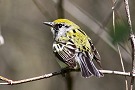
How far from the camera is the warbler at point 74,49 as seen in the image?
322 cm

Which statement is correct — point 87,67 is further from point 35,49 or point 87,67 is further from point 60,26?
point 35,49

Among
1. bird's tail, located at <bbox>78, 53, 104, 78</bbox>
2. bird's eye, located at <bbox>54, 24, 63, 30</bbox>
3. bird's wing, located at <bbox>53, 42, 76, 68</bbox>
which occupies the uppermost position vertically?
bird's eye, located at <bbox>54, 24, 63, 30</bbox>

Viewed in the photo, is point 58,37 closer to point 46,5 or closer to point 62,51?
point 62,51

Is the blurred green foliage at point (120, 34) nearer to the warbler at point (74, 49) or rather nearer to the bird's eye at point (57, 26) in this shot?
the warbler at point (74, 49)

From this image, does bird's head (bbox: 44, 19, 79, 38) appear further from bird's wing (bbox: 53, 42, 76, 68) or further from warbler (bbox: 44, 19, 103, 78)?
bird's wing (bbox: 53, 42, 76, 68)

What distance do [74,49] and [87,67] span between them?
1.15ft

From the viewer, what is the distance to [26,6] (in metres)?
6.95

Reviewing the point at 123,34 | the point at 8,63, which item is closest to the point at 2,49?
the point at 8,63

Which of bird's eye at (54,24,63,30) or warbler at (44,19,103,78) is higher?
bird's eye at (54,24,63,30)

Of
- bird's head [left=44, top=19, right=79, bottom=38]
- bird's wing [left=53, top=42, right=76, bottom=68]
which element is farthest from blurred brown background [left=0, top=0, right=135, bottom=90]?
bird's wing [left=53, top=42, right=76, bottom=68]

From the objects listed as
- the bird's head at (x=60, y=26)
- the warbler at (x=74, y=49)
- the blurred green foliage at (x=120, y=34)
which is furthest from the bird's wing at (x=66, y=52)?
the blurred green foliage at (x=120, y=34)

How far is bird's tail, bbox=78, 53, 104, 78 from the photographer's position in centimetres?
306

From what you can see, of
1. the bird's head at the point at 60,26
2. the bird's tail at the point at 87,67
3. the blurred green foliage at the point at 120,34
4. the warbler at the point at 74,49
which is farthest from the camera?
the bird's head at the point at 60,26

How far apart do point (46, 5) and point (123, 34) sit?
4189mm
